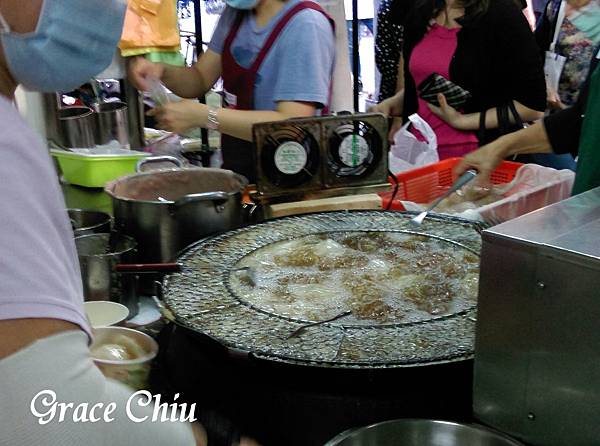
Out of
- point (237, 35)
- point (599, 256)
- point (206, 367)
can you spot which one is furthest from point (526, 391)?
point (237, 35)

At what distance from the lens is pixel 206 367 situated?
1.22m

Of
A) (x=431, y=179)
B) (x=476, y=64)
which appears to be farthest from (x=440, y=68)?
(x=431, y=179)

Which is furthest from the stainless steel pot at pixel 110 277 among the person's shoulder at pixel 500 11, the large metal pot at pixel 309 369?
the person's shoulder at pixel 500 11

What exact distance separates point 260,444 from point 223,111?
4.77 feet

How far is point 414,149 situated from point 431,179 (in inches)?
13.2

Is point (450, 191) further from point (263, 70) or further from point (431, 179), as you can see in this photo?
point (263, 70)

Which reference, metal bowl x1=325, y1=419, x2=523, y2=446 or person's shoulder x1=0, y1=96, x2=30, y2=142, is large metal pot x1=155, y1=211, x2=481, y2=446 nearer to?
metal bowl x1=325, y1=419, x2=523, y2=446

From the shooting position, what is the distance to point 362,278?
59.7 inches

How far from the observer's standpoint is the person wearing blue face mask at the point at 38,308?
0.73 m

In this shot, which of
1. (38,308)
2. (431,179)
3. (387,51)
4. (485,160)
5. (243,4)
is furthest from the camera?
(387,51)

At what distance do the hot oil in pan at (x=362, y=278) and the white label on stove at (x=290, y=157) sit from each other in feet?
0.92

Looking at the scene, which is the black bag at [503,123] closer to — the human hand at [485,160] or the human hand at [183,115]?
the human hand at [485,160]

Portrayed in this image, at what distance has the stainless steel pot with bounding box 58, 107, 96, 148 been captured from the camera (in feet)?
8.25

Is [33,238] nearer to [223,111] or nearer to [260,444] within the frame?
[260,444]
